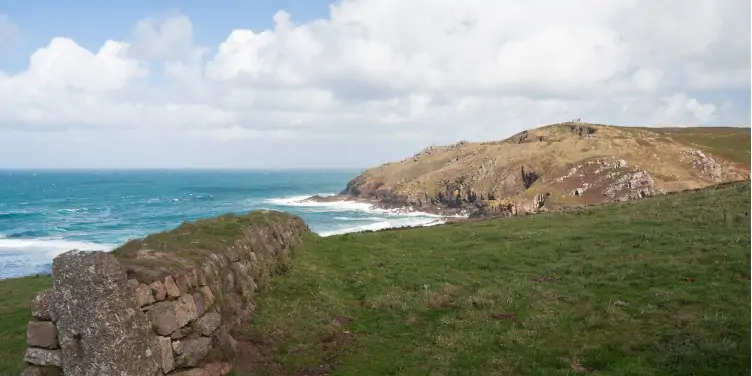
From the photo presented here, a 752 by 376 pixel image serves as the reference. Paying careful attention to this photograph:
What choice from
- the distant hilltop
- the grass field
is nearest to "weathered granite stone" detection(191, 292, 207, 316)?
the grass field

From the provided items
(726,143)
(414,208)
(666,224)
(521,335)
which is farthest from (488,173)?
(521,335)

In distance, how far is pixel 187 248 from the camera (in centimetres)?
1753

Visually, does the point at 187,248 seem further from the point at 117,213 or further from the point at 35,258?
the point at 117,213

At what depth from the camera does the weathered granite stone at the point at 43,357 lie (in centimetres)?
1256

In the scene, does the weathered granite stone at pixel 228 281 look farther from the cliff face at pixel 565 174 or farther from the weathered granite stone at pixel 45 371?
the cliff face at pixel 565 174

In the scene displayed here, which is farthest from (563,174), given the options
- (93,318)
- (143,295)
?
(93,318)

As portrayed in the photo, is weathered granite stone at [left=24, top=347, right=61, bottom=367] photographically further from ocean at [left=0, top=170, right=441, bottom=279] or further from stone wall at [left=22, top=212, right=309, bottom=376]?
ocean at [left=0, top=170, right=441, bottom=279]

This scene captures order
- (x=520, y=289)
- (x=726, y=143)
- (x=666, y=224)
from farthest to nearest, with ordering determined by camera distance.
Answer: (x=726, y=143) → (x=666, y=224) → (x=520, y=289)

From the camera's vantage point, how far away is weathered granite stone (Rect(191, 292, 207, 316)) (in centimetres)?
1478

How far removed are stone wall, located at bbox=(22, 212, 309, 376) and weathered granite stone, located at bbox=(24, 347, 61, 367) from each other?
0.08ft

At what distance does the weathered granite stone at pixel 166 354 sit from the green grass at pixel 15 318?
5591mm

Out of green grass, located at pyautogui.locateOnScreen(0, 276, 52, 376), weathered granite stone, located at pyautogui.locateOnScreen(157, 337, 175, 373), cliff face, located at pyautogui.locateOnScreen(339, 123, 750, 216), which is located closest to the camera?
weathered granite stone, located at pyautogui.locateOnScreen(157, 337, 175, 373)

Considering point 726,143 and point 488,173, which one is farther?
point 726,143

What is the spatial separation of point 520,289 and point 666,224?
17.2 m
